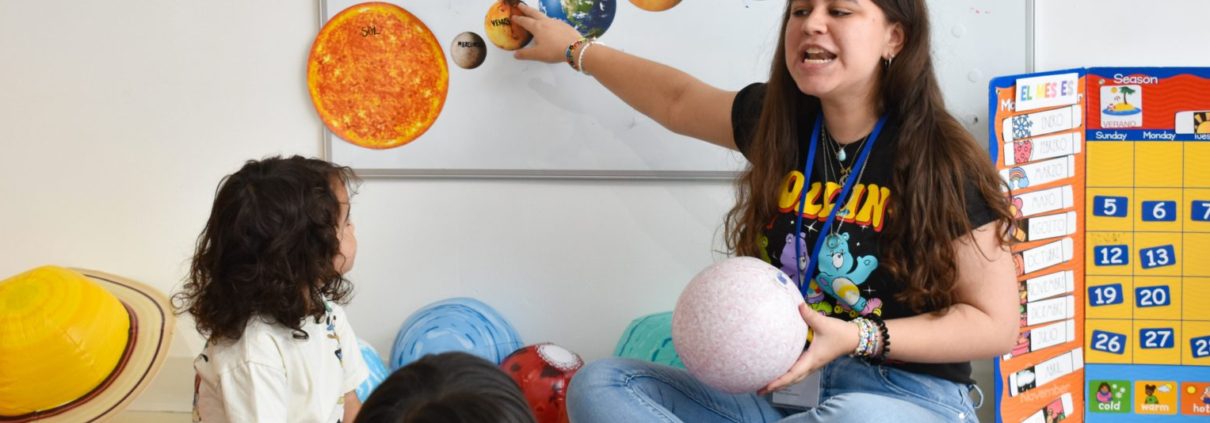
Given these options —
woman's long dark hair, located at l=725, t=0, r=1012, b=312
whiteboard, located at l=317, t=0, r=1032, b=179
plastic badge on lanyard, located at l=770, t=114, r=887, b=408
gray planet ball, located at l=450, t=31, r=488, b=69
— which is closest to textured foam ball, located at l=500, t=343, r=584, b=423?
whiteboard, located at l=317, t=0, r=1032, b=179

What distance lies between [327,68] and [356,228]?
0.42m

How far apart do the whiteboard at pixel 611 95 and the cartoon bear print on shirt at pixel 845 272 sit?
2.53 ft

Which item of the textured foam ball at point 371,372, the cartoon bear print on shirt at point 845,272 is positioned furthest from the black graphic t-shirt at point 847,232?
the textured foam ball at point 371,372

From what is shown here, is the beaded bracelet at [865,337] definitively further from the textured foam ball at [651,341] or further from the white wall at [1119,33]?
the white wall at [1119,33]

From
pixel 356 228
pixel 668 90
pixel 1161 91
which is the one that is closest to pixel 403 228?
pixel 356 228

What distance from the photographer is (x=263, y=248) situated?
1728 millimetres

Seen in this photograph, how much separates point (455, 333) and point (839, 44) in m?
1.16

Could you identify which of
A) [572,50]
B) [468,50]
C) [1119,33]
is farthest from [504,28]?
[1119,33]

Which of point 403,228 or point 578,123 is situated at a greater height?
point 578,123

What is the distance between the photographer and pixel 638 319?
245 centimetres

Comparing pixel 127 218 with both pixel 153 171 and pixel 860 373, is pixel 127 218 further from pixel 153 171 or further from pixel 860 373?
pixel 860 373

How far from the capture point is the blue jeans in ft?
5.34

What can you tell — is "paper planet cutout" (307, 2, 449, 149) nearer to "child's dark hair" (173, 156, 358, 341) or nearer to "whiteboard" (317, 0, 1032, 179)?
"whiteboard" (317, 0, 1032, 179)

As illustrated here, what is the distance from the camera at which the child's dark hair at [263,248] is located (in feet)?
5.64
